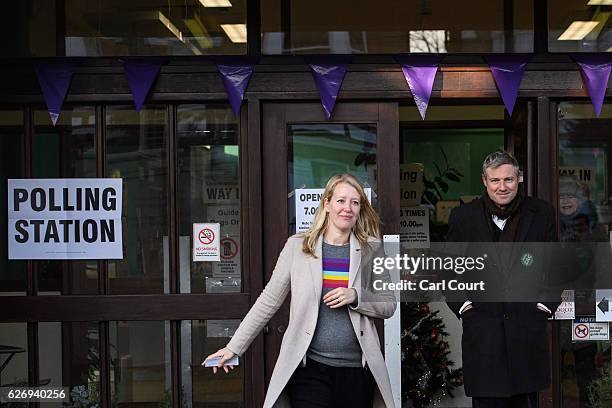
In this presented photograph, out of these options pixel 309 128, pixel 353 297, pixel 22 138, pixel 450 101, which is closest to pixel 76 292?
pixel 22 138

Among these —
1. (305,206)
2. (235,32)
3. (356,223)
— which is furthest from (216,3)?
(356,223)

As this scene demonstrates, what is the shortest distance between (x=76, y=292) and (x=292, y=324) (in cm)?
192

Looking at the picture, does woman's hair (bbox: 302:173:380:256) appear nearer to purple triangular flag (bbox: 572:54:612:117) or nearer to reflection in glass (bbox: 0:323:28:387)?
purple triangular flag (bbox: 572:54:612:117)

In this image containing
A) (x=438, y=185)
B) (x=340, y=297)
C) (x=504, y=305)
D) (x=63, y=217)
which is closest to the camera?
(x=340, y=297)

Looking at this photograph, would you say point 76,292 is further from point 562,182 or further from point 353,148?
point 562,182

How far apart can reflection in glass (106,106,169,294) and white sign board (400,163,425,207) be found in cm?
301

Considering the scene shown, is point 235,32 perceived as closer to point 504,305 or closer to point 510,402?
point 504,305

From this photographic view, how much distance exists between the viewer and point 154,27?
5.70 meters

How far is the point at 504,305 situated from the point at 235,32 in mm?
2384

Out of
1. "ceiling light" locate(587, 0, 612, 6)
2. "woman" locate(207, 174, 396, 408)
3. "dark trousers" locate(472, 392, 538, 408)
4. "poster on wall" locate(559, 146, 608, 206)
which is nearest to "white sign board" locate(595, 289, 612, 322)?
"poster on wall" locate(559, 146, 608, 206)

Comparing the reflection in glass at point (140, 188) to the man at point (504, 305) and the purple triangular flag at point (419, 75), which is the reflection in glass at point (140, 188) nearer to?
the purple triangular flag at point (419, 75)

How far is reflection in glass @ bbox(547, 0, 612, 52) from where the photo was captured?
5.63m

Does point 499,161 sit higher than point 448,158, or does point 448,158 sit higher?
point 448,158

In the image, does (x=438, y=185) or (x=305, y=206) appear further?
(x=438, y=185)
